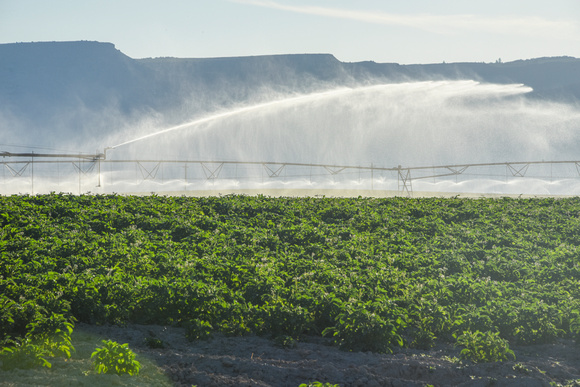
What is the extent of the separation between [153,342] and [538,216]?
16334mm

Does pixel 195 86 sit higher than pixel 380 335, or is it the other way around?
pixel 195 86

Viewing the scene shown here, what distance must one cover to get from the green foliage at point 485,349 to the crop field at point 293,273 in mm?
20

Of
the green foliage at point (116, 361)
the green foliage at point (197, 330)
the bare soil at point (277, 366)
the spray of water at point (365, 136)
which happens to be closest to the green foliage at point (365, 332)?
the bare soil at point (277, 366)

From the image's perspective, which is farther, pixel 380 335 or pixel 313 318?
pixel 313 318

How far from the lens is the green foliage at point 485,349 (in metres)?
8.79

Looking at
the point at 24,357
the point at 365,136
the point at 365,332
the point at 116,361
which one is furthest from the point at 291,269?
the point at 365,136

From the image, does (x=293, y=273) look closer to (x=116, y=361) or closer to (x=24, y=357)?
(x=116, y=361)

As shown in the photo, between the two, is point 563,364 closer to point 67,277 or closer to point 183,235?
point 67,277

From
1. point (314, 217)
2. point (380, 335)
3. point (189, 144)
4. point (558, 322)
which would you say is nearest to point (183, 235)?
point (314, 217)

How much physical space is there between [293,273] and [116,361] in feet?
18.7

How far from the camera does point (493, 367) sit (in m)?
8.41

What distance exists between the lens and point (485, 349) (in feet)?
29.3

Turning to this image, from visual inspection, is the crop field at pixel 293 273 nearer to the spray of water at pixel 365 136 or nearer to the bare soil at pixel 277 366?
the bare soil at pixel 277 366

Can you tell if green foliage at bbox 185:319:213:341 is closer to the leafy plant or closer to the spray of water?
the leafy plant
